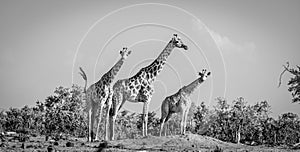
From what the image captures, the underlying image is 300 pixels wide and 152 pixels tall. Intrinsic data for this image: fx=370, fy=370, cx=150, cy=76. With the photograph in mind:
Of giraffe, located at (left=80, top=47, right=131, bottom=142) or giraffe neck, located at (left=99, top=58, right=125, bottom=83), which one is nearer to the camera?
giraffe, located at (left=80, top=47, right=131, bottom=142)

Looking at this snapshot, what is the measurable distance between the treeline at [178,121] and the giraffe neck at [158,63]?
39.5 ft

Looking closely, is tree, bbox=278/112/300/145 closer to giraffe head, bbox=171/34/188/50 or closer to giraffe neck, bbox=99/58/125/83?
giraffe head, bbox=171/34/188/50

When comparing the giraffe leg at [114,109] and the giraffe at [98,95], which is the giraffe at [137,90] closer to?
the giraffe leg at [114,109]

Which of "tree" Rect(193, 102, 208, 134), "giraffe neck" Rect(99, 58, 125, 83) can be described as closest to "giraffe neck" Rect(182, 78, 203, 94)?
"giraffe neck" Rect(99, 58, 125, 83)

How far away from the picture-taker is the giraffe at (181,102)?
75.2 ft

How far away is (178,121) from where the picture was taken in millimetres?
39594

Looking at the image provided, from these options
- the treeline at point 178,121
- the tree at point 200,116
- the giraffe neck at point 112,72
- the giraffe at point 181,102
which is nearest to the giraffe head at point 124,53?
the giraffe neck at point 112,72

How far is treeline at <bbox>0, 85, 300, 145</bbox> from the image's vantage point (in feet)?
122

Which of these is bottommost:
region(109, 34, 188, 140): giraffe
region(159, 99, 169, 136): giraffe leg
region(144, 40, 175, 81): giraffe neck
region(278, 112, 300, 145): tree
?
region(278, 112, 300, 145): tree

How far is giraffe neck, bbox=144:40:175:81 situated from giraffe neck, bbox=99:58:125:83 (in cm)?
200

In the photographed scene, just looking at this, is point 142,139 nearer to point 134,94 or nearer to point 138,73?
point 134,94

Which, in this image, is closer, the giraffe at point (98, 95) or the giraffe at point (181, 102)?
the giraffe at point (98, 95)

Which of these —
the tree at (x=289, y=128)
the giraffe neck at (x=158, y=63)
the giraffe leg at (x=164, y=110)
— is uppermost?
the giraffe neck at (x=158, y=63)

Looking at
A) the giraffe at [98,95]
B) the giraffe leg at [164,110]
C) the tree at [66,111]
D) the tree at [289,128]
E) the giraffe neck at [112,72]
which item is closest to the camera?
the giraffe at [98,95]
